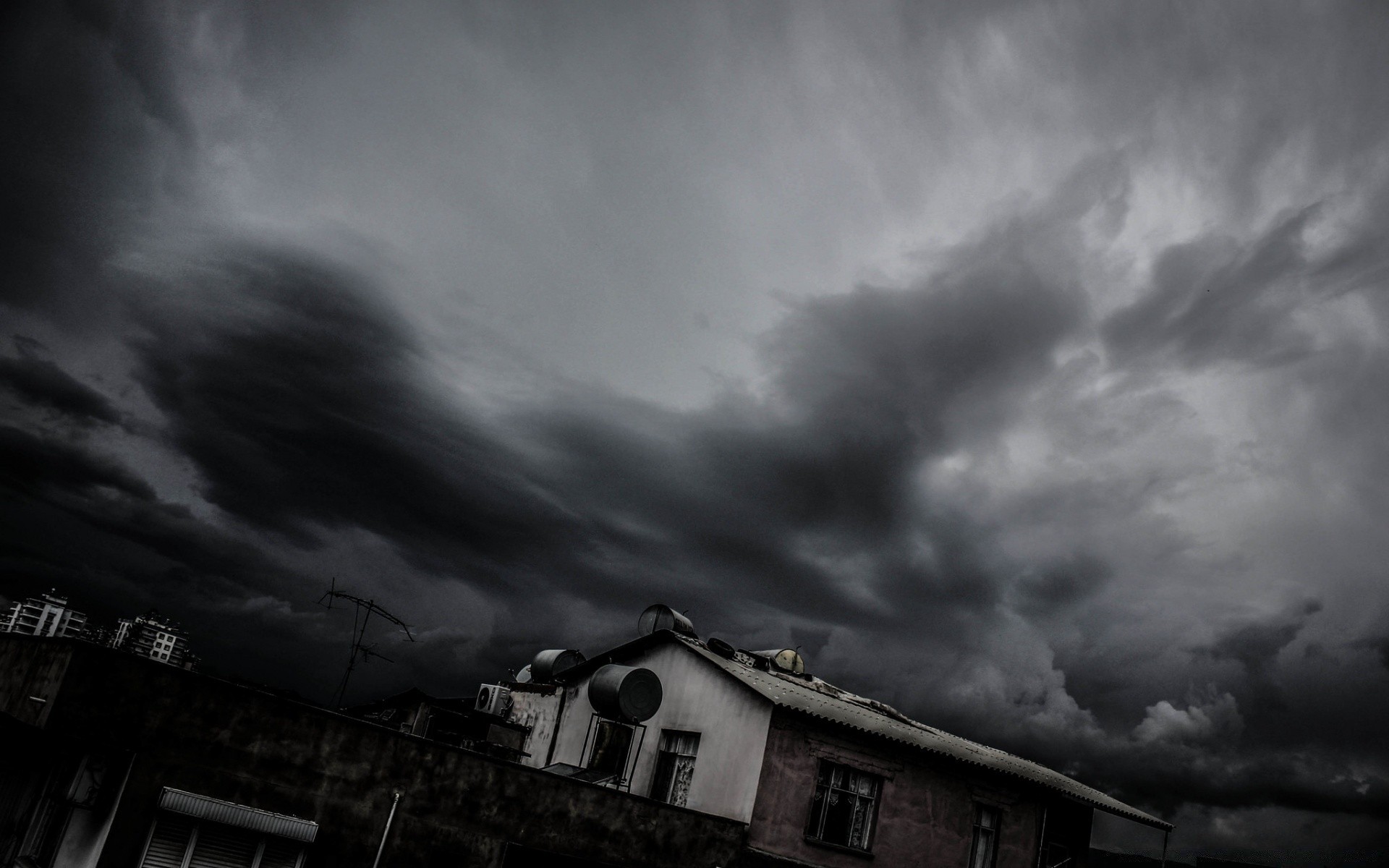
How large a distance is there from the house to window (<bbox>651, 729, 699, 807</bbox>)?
0.13 ft

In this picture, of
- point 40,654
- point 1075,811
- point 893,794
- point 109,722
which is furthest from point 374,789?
point 1075,811

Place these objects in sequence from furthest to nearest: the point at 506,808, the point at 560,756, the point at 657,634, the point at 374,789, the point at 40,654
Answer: the point at 560,756 < the point at 657,634 < the point at 506,808 < the point at 374,789 < the point at 40,654

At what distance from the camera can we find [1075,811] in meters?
26.9

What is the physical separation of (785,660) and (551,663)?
30.1ft

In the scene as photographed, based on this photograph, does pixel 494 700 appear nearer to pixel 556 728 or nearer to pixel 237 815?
pixel 556 728

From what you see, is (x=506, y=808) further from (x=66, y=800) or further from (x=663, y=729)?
(x=663, y=729)

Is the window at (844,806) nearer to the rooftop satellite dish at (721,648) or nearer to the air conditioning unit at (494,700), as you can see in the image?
the rooftop satellite dish at (721,648)

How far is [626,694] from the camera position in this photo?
21609mm

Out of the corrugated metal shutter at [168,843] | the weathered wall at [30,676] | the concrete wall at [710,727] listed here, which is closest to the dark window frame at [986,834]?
the concrete wall at [710,727]

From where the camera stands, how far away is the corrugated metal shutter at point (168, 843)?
12.4 metres

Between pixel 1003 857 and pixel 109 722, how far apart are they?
22962 millimetres

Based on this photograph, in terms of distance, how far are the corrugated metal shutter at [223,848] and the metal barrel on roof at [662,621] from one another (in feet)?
48.6

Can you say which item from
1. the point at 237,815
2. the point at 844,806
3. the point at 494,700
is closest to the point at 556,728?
the point at 494,700

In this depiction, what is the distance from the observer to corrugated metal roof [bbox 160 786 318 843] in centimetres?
1244
